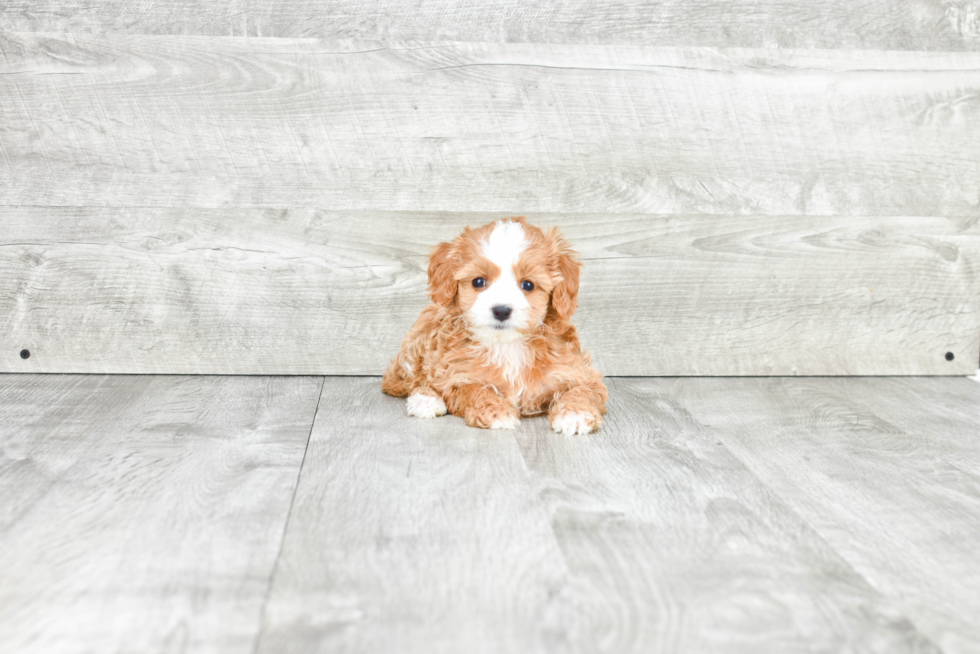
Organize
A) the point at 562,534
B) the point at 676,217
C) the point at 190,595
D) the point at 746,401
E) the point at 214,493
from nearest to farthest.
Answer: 1. the point at 190,595
2. the point at 562,534
3. the point at 214,493
4. the point at 746,401
5. the point at 676,217

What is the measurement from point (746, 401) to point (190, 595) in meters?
1.50

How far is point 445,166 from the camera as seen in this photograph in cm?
230

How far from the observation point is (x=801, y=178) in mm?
2404

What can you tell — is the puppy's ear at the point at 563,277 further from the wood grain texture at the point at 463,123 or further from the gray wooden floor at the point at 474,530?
the wood grain texture at the point at 463,123

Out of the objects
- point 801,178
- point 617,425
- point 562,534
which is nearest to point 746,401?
point 617,425

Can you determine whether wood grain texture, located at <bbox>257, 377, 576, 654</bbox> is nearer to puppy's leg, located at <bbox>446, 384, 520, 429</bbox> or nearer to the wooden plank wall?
puppy's leg, located at <bbox>446, 384, 520, 429</bbox>

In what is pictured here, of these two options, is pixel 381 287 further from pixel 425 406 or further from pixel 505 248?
pixel 505 248

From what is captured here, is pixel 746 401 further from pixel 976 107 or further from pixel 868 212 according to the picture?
pixel 976 107

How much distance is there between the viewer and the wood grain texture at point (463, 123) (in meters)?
2.22

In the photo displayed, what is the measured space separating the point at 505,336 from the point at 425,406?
0.27 meters

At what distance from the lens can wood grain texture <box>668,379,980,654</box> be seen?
1156mm

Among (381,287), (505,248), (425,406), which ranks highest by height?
(505,248)

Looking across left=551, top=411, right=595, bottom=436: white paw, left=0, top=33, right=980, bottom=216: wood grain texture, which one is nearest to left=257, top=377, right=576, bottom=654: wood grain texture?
left=551, top=411, right=595, bottom=436: white paw

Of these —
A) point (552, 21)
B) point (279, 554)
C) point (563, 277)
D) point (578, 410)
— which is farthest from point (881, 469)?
point (552, 21)
